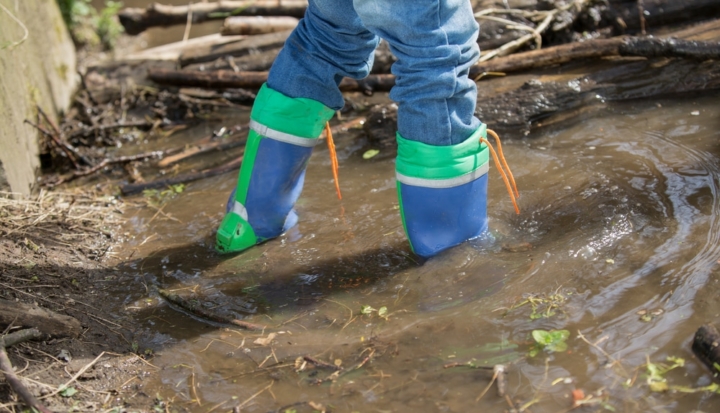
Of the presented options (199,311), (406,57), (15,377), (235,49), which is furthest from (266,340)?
(235,49)

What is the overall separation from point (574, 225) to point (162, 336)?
1.46 meters

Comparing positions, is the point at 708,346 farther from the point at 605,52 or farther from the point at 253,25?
the point at 253,25

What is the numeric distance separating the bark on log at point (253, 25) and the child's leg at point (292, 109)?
8.37 feet

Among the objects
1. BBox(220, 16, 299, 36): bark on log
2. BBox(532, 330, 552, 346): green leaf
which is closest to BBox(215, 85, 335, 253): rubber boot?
BBox(532, 330, 552, 346): green leaf

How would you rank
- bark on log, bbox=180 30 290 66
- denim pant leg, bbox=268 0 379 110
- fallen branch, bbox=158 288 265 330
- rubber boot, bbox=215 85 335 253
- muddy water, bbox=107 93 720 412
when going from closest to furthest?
muddy water, bbox=107 93 720 412, fallen branch, bbox=158 288 265 330, denim pant leg, bbox=268 0 379 110, rubber boot, bbox=215 85 335 253, bark on log, bbox=180 30 290 66

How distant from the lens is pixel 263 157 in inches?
104

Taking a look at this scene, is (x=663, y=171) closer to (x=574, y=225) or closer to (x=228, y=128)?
(x=574, y=225)

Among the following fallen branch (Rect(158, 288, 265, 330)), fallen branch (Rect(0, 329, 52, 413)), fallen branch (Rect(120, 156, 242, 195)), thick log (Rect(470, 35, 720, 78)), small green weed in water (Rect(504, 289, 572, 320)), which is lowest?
fallen branch (Rect(158, 288, 265, 330))

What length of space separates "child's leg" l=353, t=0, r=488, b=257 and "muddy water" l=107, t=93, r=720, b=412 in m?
0.13

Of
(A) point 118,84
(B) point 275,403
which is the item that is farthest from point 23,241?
(A) point 118,84

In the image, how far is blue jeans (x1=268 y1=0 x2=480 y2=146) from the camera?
2.05 metres

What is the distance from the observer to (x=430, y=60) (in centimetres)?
208

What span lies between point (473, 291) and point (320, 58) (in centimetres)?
99

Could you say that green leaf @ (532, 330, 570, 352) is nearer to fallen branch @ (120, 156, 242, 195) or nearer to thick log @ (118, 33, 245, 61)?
fallen branch @ (120, 156, 242, 195)
